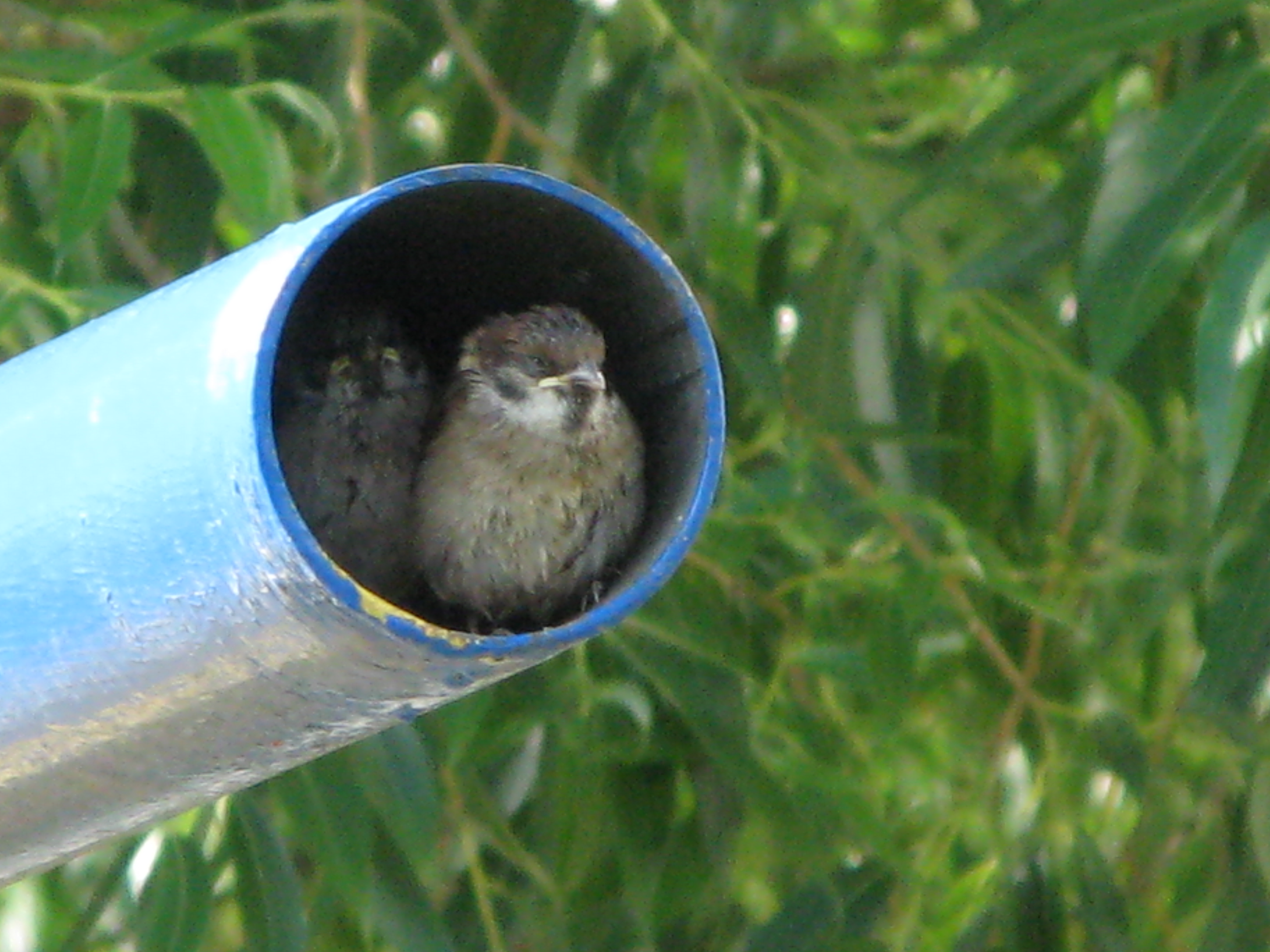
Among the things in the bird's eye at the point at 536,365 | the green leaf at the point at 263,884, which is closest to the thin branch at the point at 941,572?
the bird's eye at the point at 536,365

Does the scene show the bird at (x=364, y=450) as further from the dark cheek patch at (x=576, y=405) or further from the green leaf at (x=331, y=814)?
the green leaf at (x=331, y=814)

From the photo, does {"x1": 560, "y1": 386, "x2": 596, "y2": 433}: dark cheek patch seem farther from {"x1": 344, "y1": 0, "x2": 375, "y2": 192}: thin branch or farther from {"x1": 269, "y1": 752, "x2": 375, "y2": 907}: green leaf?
{"x1": 269, "y1": 752, "x2": 375, "y2": 907}: green leaf

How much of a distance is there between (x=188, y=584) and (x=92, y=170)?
1114 millimetres

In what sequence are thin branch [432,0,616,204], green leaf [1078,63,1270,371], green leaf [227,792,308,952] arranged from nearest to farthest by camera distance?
1. green leaf [1078,63,1270,371]
2. green leaf [227,792,308,952]
3. thin branch [432,0,616,204]

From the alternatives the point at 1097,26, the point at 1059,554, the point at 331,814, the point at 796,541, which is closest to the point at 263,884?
the point at 331,814

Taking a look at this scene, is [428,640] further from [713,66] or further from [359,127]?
[713,66]

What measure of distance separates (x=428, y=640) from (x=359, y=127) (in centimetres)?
139

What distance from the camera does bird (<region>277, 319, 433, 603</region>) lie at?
195cm

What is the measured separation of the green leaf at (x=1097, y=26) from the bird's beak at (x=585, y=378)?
0.57 metres

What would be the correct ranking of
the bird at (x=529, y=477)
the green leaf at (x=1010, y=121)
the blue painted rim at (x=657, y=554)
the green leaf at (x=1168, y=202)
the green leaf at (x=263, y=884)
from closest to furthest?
the blue painted rim at (x=657, y=554) → the bird at (x=529, y=477) → the green leaf at (x=1168, y=202) → the green leaf at (x=1010, y=121) → the green leaf at (x=263, y=884)

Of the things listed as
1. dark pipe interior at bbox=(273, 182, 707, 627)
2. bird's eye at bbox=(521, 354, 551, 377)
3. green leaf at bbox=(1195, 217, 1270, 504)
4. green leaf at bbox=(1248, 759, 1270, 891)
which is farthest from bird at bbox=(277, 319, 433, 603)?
green leaf at bbox=(1248, 759, 1270, 891)

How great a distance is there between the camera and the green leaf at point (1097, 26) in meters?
2.23

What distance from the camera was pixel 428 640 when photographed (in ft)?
4.40

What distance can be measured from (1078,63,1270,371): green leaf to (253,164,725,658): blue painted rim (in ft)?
2.36
